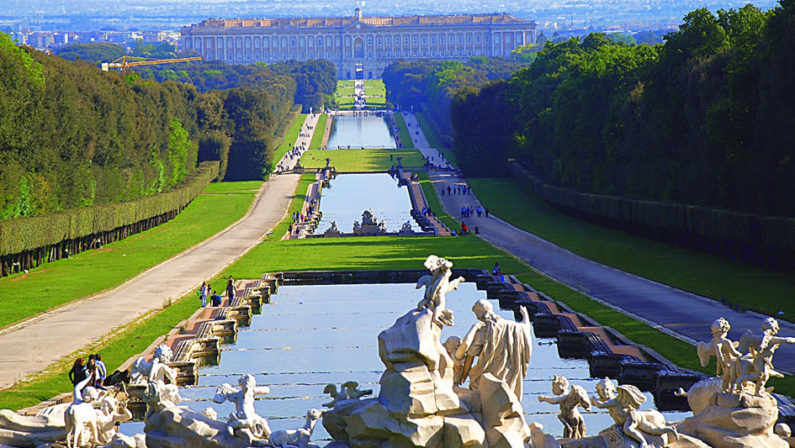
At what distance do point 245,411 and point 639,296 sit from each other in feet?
85.1

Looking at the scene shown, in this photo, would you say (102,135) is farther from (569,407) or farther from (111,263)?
(569,407)

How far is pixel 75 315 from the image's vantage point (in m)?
41.5

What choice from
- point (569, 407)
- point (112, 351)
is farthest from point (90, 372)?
point (569, 407)

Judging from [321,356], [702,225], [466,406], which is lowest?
[321,356]

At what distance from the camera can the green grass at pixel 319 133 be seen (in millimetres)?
152500

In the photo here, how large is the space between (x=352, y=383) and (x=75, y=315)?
24109 mm

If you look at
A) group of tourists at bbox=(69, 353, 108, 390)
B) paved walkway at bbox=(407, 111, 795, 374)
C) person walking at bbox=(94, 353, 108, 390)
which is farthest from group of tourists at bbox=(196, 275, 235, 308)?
group of tourists at bbox=(69, 353, 108, 390)

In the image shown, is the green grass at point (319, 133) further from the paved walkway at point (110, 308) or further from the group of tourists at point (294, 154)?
the paved walkway at point (110, 308)

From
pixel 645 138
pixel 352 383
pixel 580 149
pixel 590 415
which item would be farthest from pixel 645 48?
pixel 352 383

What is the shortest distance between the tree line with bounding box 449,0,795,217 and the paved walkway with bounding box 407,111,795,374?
6991 mm

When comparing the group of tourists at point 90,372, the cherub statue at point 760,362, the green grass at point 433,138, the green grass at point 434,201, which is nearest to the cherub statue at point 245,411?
the cherub statue at point 760,362

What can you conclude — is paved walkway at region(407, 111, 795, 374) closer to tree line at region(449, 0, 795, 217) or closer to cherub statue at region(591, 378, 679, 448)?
tree line at region(449, 0, 795, 217)

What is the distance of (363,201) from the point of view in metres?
97.6

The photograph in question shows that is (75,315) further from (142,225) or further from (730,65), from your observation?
(142,225)
